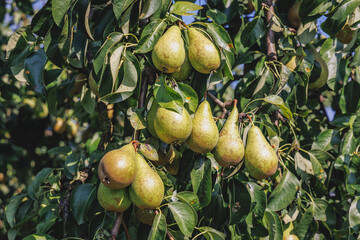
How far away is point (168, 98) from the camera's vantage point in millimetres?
1056

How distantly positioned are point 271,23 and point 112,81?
82 cm

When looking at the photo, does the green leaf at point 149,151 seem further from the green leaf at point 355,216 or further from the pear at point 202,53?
the green leaf at point 355,216

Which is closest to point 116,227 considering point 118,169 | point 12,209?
point 118,169

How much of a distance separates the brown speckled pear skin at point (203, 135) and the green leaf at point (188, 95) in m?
0.03

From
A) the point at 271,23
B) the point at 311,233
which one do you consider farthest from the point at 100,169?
the point at 271,23

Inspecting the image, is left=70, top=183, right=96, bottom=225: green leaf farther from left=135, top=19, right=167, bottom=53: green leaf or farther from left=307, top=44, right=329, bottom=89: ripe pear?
left=307, top=44, right=329, bottom=89: ripe pear

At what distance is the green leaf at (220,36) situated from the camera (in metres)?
1.20

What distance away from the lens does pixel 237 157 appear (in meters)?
1.13

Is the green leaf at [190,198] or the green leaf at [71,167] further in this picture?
the green leaf at [71,167]

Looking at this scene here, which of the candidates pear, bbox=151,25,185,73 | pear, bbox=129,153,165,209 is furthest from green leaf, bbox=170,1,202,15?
pear, bbox=129,153,165,209

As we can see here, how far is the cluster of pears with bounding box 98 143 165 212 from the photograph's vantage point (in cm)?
100

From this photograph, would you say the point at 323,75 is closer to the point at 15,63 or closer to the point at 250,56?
the point at 250,56

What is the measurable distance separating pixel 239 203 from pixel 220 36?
52cm

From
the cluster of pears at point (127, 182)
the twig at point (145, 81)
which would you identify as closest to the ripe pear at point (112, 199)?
the cluster of pears at point (127, 182)
